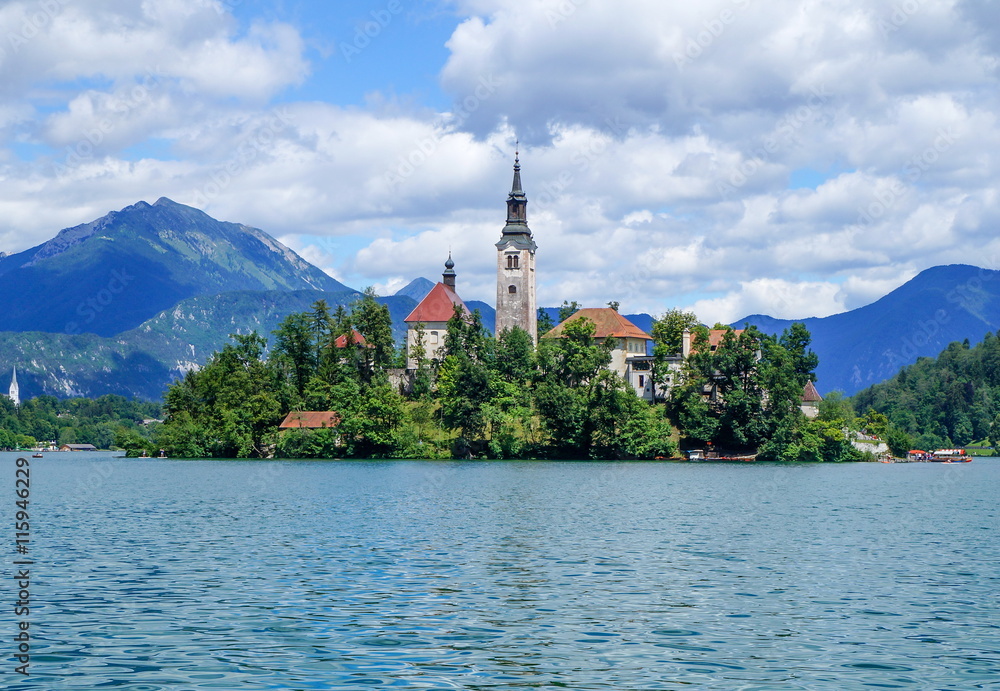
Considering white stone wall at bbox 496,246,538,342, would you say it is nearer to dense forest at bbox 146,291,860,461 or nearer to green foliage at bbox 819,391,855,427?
dense forest at bbox 146,291,860,461

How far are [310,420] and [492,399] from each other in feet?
77.5

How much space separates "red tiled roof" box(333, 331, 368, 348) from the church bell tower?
2021 cm

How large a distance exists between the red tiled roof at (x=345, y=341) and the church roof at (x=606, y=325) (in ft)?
82.9

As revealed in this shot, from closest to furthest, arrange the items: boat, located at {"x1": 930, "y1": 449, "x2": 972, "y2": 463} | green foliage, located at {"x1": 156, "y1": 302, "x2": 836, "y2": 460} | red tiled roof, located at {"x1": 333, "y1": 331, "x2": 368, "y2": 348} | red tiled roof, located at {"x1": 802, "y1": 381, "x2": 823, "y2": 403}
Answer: green foliage, located at {"x1": 156, "y1": 302, "x2": 836, "y2": 460}, red tiled roof, located at {"x1": 802, "y1": 381, "x2": 823, "y2": 403}, red tiled roof, located at {"x1": 333, "y1": 331, "x2": 368, "y2": 348}, boat, located at {"x1": 930, "y1": 449, "x2": 972, "y2": 463}

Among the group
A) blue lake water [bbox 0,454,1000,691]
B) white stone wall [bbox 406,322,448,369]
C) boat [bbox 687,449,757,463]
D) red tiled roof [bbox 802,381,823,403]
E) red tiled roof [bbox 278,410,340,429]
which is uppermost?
white stone wall [bbox 406,322,448,369]

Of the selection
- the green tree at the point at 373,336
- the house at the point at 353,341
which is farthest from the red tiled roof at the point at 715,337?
the house at the point at 353,341

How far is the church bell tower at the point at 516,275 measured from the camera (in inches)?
5846

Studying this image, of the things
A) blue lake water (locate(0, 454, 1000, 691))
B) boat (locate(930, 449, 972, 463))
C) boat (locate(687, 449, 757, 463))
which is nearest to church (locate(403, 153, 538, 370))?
boat (locate(687, 449, 757, 463))

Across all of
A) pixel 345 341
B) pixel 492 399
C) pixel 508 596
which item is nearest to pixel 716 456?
pixel 492 399

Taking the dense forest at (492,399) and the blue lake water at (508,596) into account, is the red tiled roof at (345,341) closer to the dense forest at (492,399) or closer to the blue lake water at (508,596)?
the dense forest at (492,399)

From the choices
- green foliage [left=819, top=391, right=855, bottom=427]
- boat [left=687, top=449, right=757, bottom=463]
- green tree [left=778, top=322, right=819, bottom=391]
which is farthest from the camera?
green foliage [left=819, top=391, right=855, bottom=427]

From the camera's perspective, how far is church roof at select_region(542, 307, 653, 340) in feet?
457

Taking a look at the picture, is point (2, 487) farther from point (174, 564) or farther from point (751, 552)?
point (751, 552)

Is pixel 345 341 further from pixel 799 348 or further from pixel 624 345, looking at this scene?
pixel 799 348
